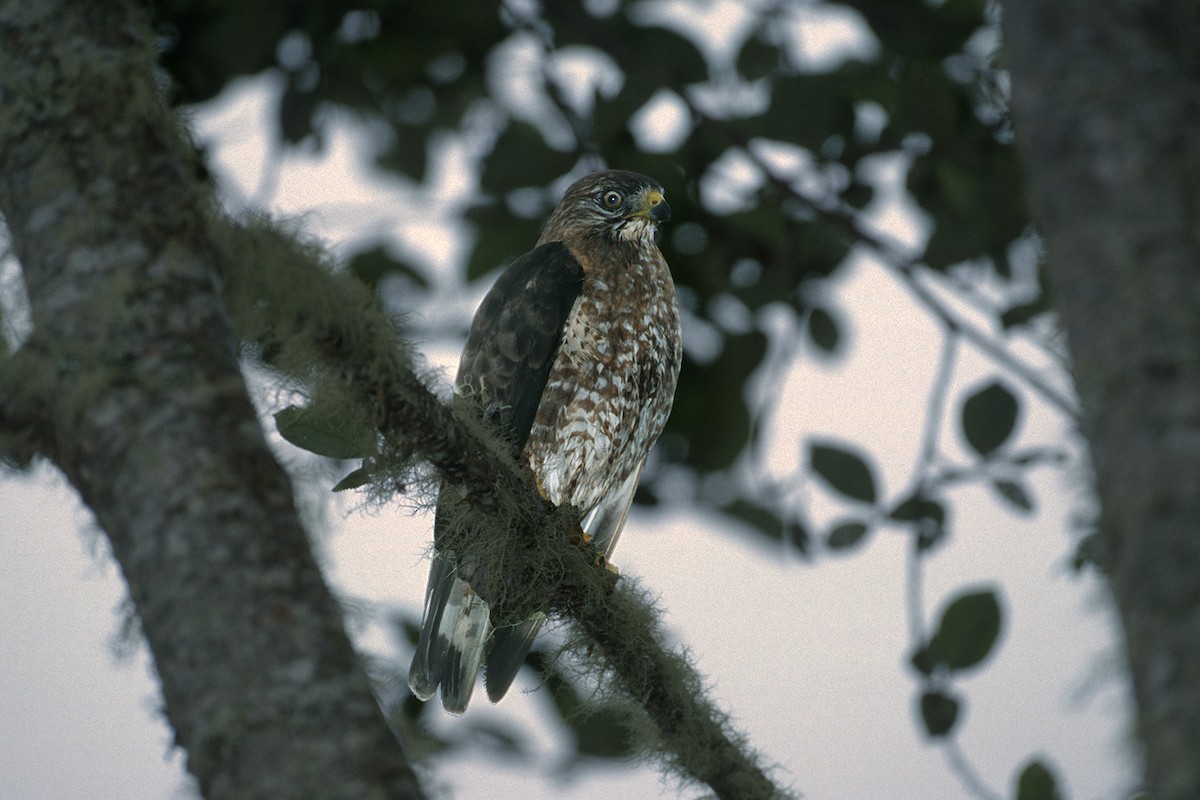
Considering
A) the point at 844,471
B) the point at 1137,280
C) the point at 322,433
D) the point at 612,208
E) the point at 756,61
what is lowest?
the point at 844,471

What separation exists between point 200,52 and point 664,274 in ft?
4.98

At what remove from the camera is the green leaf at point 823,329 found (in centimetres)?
395

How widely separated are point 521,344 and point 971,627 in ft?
4.34

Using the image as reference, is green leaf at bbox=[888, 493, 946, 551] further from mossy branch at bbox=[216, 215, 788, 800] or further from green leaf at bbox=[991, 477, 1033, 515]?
mossy branch at bbox=[216, 215, 788, 800]

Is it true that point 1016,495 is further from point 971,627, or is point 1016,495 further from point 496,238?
point 496,238

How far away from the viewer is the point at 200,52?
11.1 ft

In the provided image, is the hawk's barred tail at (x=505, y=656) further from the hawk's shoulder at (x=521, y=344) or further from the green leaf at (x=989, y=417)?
the green leaf at (x=989, y=417)

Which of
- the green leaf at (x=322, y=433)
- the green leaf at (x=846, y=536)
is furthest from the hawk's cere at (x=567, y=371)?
the green leaf at (x=322, y=433)

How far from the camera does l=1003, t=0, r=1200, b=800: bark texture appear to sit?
84 cm

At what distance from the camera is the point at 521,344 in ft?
9.89

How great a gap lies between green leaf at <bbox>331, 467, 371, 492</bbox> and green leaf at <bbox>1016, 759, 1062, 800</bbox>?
60.7 inches

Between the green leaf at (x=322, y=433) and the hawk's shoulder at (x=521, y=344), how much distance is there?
1143 millimetres

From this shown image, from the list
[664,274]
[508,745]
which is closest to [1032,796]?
[508,745]

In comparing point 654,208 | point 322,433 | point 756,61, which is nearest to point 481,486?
point 322,433
